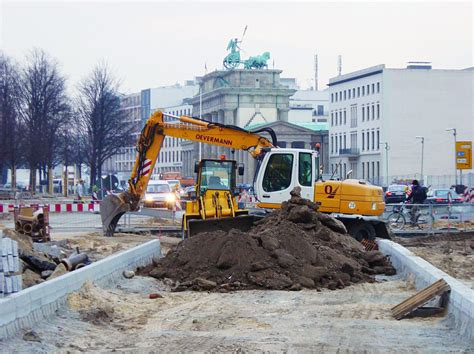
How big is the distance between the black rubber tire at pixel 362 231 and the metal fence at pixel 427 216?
8.86m

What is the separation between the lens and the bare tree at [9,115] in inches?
2420

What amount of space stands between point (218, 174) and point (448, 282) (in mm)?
12891

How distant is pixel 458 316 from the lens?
1298 centimetres

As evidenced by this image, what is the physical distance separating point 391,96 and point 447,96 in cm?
705

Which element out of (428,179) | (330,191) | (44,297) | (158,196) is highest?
(428,179)

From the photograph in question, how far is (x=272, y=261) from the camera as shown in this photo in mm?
18641

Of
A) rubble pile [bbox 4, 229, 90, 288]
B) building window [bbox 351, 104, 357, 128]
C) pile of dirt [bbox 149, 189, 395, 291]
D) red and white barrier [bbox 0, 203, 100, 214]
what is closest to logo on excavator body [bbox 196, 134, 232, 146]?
pile of dirt [bbox 149, 189, 395, 291]

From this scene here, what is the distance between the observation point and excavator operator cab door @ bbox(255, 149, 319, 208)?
26.4 meters

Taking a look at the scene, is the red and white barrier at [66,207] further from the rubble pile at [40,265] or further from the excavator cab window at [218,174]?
the rubble pile at [40,265]

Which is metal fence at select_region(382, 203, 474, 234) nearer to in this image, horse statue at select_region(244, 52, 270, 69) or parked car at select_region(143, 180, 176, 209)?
parked car at select_region(143, 180, 176, 209)

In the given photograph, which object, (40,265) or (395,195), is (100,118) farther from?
(40,265)

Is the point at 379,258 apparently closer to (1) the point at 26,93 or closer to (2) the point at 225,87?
(1) the point at 26,93

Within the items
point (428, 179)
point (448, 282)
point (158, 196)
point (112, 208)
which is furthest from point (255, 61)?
point (448, 282)

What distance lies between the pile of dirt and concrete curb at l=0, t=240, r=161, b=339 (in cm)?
130
